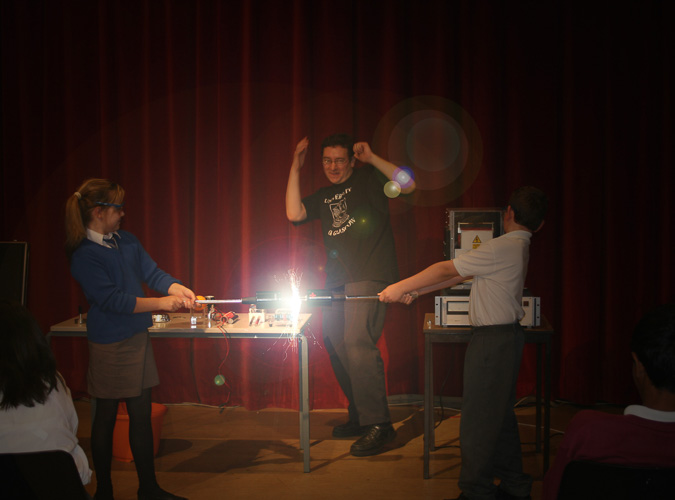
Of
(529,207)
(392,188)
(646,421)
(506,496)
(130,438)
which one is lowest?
(506,496)

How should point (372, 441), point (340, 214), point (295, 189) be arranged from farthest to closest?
point (295, 189) < point (340, 214) < point (372, 441)

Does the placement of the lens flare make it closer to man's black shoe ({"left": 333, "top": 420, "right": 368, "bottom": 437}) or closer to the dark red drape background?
the dark red drape background

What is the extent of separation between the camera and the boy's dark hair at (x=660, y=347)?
1425 millimetres

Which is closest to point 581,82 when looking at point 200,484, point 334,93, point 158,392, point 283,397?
point 334,93

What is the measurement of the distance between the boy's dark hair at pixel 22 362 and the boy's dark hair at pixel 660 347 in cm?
174

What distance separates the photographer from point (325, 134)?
13.6 ft

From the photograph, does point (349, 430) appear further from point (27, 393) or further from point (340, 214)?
point (27, 393)

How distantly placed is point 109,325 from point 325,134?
2282 millimetres

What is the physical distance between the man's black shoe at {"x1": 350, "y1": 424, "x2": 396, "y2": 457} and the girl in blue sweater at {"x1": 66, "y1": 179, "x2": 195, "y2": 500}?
3.97ft

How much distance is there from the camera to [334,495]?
2791 mm

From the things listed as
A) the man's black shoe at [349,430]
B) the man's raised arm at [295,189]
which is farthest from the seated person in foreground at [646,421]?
the man's raised arm at [295,189]

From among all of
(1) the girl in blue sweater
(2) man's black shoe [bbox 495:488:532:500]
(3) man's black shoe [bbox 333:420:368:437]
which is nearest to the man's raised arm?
(1) the girl in blue sweater

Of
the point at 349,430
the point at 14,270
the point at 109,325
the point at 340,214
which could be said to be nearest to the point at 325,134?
the point at 340,214

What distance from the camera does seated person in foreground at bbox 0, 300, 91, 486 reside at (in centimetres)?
158
